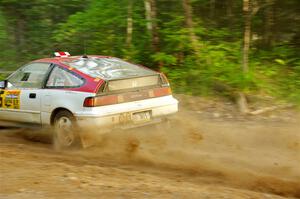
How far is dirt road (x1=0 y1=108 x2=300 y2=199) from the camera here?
17.0 feet

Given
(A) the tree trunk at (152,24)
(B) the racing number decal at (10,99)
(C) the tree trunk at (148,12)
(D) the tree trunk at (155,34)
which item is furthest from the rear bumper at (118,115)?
(C) the tree trunk at (148,12)

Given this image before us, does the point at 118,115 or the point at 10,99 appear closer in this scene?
the point at 118,115

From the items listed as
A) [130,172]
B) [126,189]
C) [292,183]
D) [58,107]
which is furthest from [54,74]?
[292,183]

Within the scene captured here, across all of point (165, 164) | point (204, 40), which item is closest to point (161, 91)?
point (165, 164)

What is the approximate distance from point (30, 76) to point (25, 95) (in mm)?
334

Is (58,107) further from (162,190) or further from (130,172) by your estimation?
(162,190)

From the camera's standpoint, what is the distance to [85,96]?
23.8ft

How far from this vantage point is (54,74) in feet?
25.8

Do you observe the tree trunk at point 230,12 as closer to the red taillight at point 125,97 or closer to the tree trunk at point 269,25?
the tree trunk at point 269,25

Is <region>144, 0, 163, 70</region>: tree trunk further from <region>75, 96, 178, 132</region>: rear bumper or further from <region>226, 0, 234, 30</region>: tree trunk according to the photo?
<region>75, 96, 178, 132</region>: rear bumper

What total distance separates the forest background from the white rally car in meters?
3.65

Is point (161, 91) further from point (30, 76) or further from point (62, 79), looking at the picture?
point (30, 76)

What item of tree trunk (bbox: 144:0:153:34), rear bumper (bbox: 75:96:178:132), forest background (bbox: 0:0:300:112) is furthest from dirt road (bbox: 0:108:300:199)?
tree trunk (bbox: 144:0:153:34)

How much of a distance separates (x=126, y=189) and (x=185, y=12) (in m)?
8.25
